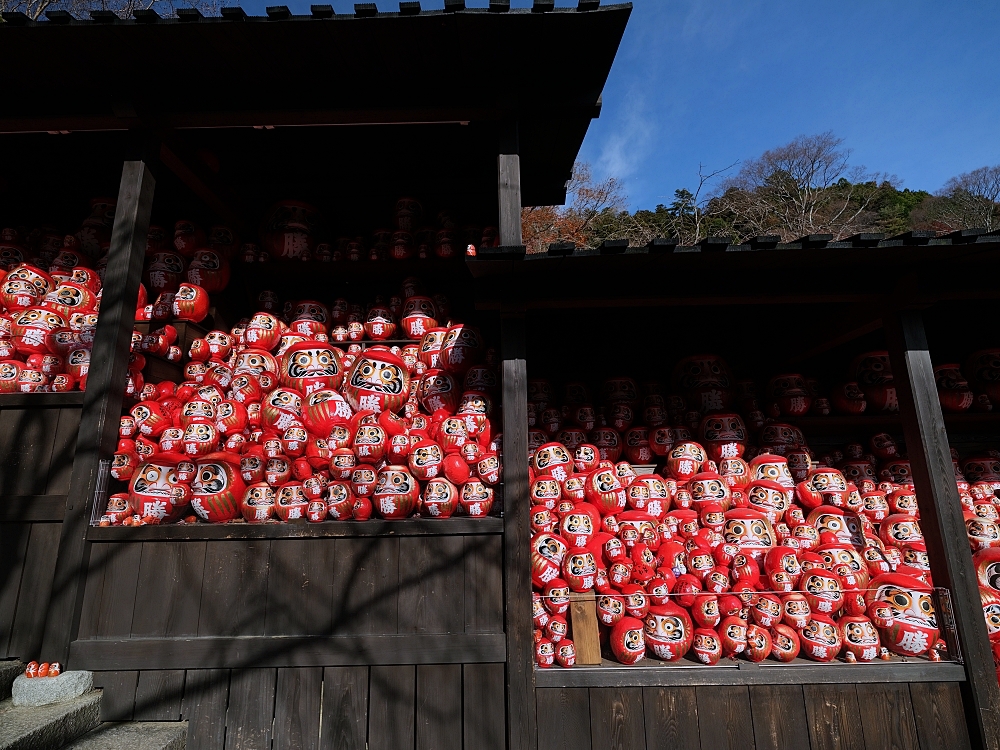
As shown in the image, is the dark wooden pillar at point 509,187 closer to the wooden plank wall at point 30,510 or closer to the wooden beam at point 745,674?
the wooden beam at point 745,674

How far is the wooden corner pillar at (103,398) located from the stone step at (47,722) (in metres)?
0.28

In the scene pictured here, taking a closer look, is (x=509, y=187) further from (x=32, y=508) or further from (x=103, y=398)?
(x=32, y=508)

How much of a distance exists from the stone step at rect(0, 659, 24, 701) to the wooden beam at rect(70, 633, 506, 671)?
0.32m

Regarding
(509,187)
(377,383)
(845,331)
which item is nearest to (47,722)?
(377,383)

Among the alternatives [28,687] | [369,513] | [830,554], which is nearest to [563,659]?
[369,513]

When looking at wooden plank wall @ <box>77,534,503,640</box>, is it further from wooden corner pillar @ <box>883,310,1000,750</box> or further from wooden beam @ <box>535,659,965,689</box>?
wooden corner pillar @ <box>883,310,1000,750</box>

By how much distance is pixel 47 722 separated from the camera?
8.70 feet

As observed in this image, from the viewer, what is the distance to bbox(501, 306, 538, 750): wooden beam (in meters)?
2.97

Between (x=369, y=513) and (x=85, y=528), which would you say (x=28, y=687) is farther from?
A: (x=369, y=513)

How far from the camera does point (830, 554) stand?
Result: 365cm

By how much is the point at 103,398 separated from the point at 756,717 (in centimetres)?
443

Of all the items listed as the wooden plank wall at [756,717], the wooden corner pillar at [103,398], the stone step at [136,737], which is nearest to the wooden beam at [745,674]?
A: the wooden plank wall at [756,717]

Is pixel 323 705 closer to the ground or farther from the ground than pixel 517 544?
closer to the ground

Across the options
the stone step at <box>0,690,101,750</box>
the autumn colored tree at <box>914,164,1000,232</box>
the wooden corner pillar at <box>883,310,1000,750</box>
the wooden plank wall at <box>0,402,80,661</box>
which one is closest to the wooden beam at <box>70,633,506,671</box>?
the stone step at <box>0,690,101,750</box>
